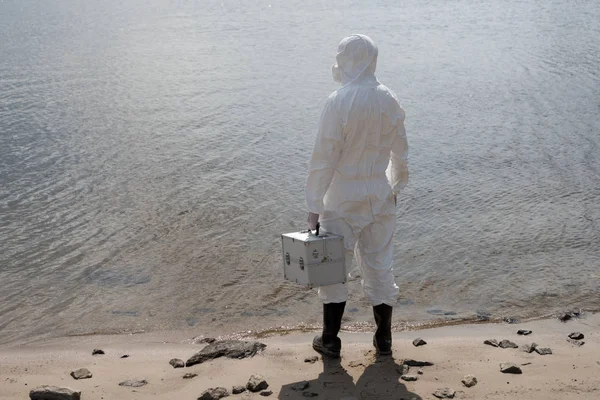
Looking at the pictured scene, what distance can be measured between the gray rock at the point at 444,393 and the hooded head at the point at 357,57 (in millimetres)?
1742

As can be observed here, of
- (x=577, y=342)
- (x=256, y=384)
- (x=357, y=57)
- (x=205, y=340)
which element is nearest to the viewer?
(x=256, y=384)

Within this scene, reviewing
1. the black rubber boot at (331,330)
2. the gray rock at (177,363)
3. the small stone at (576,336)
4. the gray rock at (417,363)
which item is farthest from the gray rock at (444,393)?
the gray rock at (177,363)

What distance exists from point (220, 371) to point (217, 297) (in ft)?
6.54

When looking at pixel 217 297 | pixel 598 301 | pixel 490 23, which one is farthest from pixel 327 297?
pixel 490 23

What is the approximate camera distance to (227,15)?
27.4m

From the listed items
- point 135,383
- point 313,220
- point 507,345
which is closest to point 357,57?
point 313,220

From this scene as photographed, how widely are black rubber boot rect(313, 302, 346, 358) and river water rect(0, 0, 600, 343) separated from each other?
109 cm

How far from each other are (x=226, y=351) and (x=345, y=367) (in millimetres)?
741

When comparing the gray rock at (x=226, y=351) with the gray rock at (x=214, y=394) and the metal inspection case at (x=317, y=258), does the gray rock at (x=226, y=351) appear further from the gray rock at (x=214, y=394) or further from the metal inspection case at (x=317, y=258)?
the metal inspection case at (x=317, y=258)

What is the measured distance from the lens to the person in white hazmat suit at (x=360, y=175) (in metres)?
5.03

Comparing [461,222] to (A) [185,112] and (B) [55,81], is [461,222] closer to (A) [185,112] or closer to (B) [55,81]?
(A) [185,112]

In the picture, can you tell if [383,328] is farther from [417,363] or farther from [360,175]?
[360,175]

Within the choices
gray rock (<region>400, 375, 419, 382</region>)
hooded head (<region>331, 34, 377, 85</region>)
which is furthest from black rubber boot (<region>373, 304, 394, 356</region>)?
hooded head (<region>331, 34, 377, 85</region>)

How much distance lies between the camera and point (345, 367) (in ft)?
17.4
